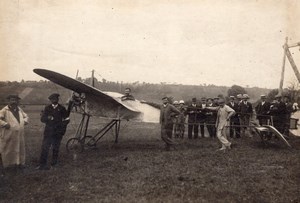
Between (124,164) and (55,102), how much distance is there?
2.46 m

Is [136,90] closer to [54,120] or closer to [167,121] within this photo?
[167,121]

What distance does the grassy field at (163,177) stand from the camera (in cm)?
591

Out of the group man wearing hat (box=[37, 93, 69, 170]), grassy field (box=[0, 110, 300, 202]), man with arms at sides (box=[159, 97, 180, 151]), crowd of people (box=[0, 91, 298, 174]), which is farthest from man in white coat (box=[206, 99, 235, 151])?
man wearing hat (box=[37, 93, 69, 170])

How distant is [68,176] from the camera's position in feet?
24.3

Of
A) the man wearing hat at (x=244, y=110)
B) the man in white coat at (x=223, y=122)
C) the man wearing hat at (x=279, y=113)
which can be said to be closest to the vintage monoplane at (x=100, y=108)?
the man in white coat at (x=223, y=122)

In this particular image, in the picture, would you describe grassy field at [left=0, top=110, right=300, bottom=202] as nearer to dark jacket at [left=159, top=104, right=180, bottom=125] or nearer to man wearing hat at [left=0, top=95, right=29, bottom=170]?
man wearing hat at [left=0, top=95, right=29, bottom=170]

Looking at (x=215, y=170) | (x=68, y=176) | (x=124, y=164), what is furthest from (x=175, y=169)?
(x=68, y=176)

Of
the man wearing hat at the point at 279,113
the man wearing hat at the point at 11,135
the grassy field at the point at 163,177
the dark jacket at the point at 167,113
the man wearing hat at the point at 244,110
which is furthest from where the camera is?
the man wearing hat at the point at 244,110

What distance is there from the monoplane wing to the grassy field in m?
1.25

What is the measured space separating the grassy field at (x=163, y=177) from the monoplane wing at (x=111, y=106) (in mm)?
1253

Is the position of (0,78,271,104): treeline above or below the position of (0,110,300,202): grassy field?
above

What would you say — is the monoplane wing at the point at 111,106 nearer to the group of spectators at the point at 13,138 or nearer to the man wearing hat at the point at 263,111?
the group of spectators at the point at 13,138

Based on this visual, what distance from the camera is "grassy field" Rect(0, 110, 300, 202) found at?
591 cm

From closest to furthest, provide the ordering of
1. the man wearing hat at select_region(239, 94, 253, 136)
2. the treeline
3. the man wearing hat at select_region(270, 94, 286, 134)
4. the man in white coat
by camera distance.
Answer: the man in white coat < the man wearing hat at select_region(270, 94, 286, 134) < the man wearing hat at select_region(239, 94, 253, 136) < the treeline
